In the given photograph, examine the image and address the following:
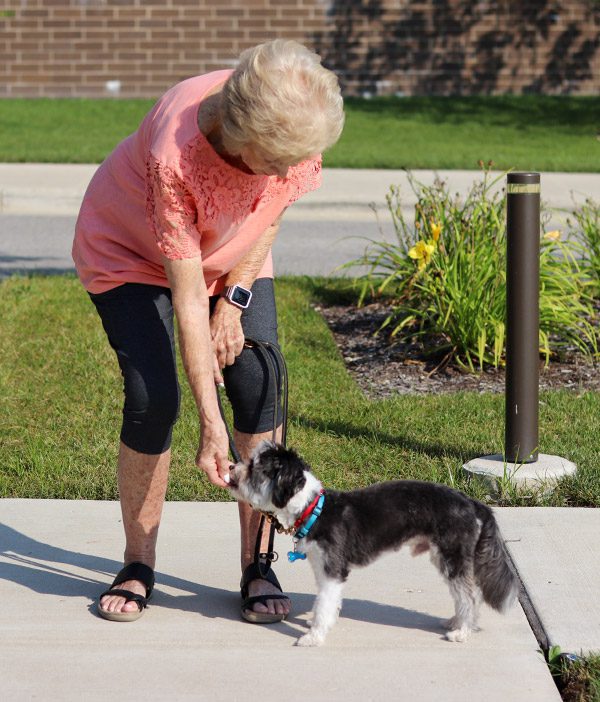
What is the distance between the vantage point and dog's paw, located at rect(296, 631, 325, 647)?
331cm

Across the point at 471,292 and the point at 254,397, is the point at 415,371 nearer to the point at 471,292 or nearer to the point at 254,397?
the point at 471,292

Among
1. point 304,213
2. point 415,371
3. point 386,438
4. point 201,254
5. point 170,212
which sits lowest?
point 304,213

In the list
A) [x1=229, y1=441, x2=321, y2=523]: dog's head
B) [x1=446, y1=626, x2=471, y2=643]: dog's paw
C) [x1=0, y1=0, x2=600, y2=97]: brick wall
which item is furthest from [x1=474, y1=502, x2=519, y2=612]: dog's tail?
[x1=0, y1=0, x2=600, y2=97]: brick wall

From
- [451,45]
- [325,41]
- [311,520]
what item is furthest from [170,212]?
[451,45]

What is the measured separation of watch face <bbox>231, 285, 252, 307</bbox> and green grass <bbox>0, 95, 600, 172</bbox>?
928cm

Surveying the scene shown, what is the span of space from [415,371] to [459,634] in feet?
9.88

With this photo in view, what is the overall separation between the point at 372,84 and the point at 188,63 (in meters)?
3.25

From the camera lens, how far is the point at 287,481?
318 cm

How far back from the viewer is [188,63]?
64.1ft

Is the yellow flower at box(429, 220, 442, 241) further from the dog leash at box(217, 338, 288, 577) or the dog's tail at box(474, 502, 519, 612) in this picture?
the dog's tail at box(474, 502, 519, 612)

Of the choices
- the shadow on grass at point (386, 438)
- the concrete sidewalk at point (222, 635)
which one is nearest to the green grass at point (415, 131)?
the shadow on grass at point (386, 438)

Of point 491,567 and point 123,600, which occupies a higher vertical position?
point 491,567

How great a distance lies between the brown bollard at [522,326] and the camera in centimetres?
454

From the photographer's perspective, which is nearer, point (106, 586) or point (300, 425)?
point (106, 586)
